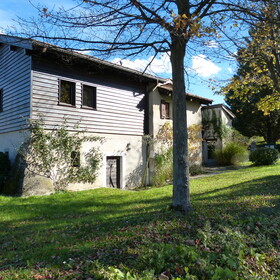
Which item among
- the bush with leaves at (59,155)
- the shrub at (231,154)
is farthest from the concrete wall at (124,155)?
the shrub at (231,154)

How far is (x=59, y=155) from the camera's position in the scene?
33.5 feet

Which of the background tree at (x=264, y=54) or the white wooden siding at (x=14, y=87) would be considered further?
the white wooden siding at (x=14, y=87)

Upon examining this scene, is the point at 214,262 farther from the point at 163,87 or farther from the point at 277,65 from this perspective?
the point at 163,87

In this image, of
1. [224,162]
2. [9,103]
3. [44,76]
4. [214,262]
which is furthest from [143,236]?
[224,162]

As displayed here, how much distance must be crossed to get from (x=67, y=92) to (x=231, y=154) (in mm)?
13971

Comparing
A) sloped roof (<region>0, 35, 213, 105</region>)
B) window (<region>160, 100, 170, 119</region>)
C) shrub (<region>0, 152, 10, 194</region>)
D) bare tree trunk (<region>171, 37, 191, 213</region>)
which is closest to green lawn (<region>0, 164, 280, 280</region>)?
bare tree trunk (<region>171, 37, 191, 213</region>)

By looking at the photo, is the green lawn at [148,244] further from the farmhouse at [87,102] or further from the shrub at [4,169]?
the farmhouse at [87,102]

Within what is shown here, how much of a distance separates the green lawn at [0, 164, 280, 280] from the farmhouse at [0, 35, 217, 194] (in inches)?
193

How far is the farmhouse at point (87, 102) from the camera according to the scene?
999cm

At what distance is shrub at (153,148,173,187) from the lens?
13461 mm

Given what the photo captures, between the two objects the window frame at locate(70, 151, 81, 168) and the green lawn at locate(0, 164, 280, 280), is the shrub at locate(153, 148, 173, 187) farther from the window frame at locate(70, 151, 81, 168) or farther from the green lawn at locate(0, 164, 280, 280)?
the green lawn at locate(0, 164, 280, 280)

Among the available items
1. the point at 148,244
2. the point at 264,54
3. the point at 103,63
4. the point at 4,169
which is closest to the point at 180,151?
the point at 148,244

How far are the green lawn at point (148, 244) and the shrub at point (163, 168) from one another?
695cm

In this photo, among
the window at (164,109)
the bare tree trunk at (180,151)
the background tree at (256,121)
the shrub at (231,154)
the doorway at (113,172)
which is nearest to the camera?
the bare tree trunk at (180,151)
